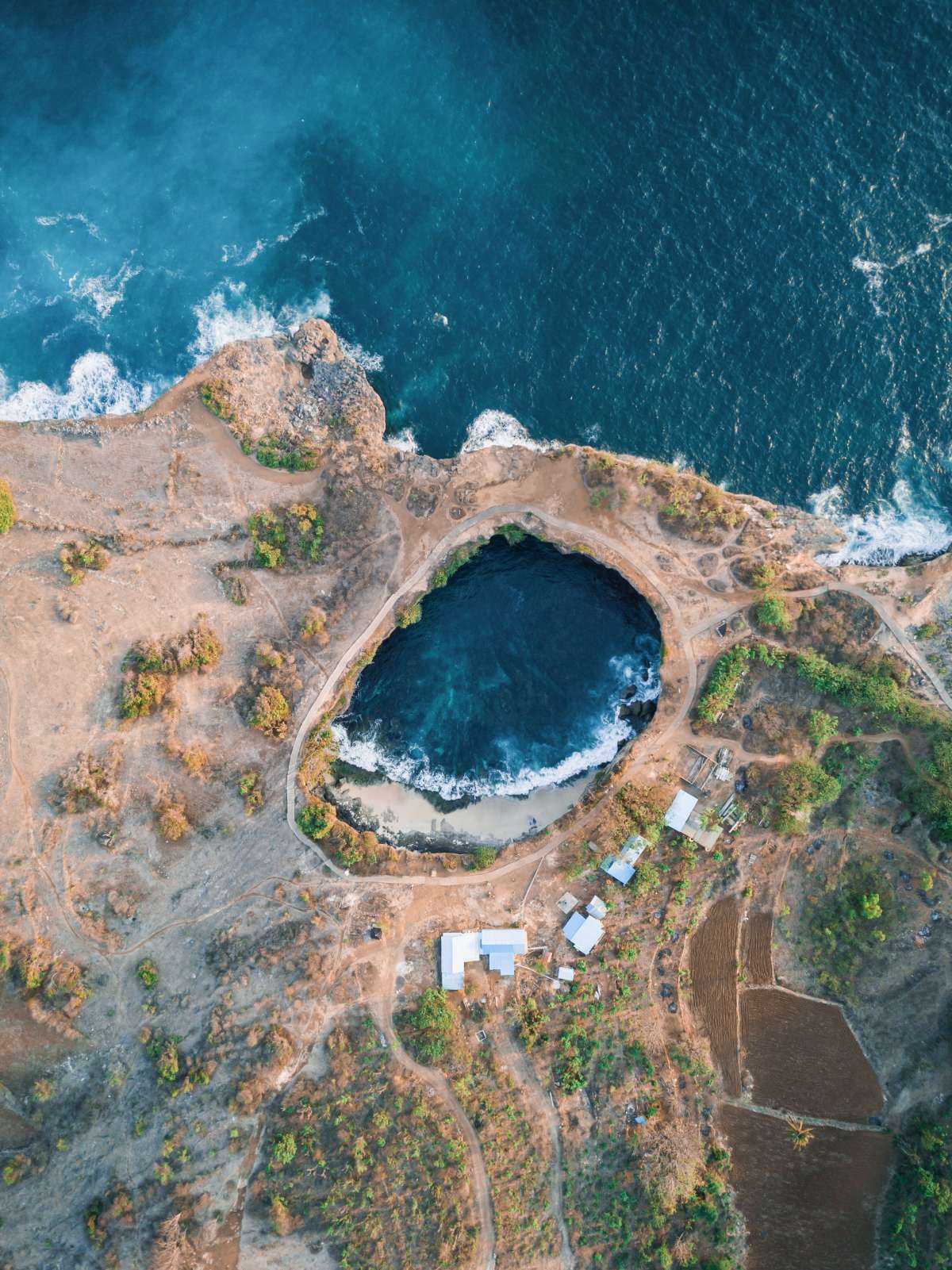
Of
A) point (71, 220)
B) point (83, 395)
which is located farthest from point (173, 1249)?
point (71, 220)

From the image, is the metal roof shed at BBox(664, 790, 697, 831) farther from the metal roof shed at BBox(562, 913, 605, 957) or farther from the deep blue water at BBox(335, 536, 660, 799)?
the metal roof shed at BBox(562, 913, 605, 957)

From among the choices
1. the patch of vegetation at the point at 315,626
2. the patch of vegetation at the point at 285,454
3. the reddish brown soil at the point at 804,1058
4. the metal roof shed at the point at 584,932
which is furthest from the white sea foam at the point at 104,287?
the reddish brown soil at the point at 804,1058

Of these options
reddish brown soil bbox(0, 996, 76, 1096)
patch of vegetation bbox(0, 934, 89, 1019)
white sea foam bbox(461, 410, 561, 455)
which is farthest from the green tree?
reddish brown soil bbox(0, 996, 76, 1096)

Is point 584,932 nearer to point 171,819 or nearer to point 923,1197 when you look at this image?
point 923,1197

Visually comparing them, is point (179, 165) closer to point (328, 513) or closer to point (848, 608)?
point (328, 513)

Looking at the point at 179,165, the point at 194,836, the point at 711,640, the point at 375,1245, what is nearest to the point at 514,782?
the point at 711,640

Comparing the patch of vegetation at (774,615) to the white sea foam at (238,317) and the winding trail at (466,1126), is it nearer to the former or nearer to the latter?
the winding trail at (466,1126)
